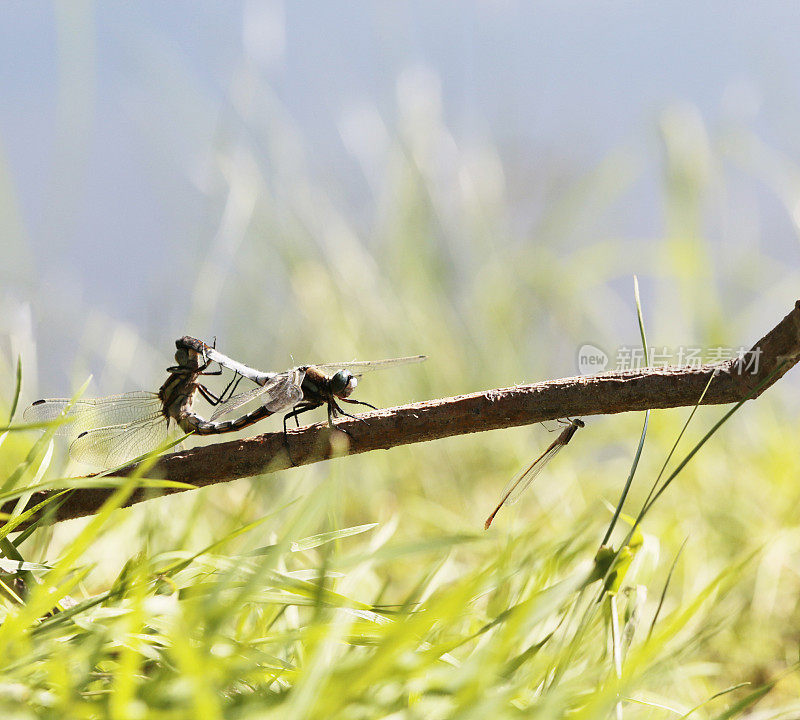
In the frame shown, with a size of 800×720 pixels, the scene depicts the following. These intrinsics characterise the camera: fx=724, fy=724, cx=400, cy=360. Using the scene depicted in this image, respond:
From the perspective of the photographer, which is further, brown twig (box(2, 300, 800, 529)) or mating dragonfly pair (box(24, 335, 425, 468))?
mating dragonfly pair (box(24, 335, 425, 468))

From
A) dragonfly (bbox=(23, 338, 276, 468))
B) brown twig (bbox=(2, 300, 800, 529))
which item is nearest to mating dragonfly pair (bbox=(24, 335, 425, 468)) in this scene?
dragonfly (bbox=(23, 338, 276, 468))

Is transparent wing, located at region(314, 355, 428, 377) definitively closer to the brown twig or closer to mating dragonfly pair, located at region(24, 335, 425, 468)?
mating dragonfly pair, located at region(24, 335, 425, 468)

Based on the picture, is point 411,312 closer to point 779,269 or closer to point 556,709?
point 779,269

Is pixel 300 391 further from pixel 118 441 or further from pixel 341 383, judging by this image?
pixel 118 441

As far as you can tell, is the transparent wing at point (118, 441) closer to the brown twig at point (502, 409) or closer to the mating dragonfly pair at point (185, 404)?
the mating dragonfly pair at point (185, 404)

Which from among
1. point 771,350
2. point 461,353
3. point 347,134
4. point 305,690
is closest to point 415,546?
point 305,690

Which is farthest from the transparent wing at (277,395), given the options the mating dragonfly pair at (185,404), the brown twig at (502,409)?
the brown twig at (502,409)

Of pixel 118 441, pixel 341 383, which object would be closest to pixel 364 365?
pixel 341 383
